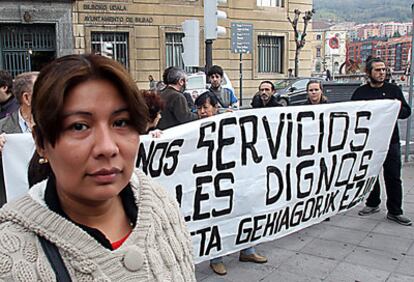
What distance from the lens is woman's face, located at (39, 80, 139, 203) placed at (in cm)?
104

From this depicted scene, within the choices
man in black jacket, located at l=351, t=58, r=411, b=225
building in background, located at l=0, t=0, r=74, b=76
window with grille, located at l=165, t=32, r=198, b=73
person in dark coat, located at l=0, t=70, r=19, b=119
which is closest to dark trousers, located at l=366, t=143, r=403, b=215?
man in black jacket, located at l=351, t=58, r=411, b=225

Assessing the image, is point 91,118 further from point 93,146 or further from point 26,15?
point 26,15

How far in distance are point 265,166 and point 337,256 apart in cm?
116

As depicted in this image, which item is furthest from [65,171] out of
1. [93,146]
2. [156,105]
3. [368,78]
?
[368,78]

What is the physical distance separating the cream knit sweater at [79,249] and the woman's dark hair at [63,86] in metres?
0.17

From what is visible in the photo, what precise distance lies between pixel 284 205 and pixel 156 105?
60.8 inches

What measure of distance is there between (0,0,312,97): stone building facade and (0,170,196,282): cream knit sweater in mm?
16572

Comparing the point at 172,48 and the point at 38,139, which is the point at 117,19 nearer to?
the point at 172,48

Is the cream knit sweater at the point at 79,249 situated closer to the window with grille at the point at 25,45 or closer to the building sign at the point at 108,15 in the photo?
the window with grille at the point at 25,45

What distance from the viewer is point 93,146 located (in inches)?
41.1

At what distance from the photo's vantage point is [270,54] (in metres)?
26.0

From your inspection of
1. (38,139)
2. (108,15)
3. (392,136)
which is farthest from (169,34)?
(38,139)

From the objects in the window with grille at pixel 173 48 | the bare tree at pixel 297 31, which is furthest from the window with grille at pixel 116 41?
the bare tree at pixel 297 31

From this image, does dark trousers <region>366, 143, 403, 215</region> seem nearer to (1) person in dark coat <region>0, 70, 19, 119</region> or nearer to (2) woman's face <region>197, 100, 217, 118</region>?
(2) woman's face <region>197, 100, 217, 118</region>
